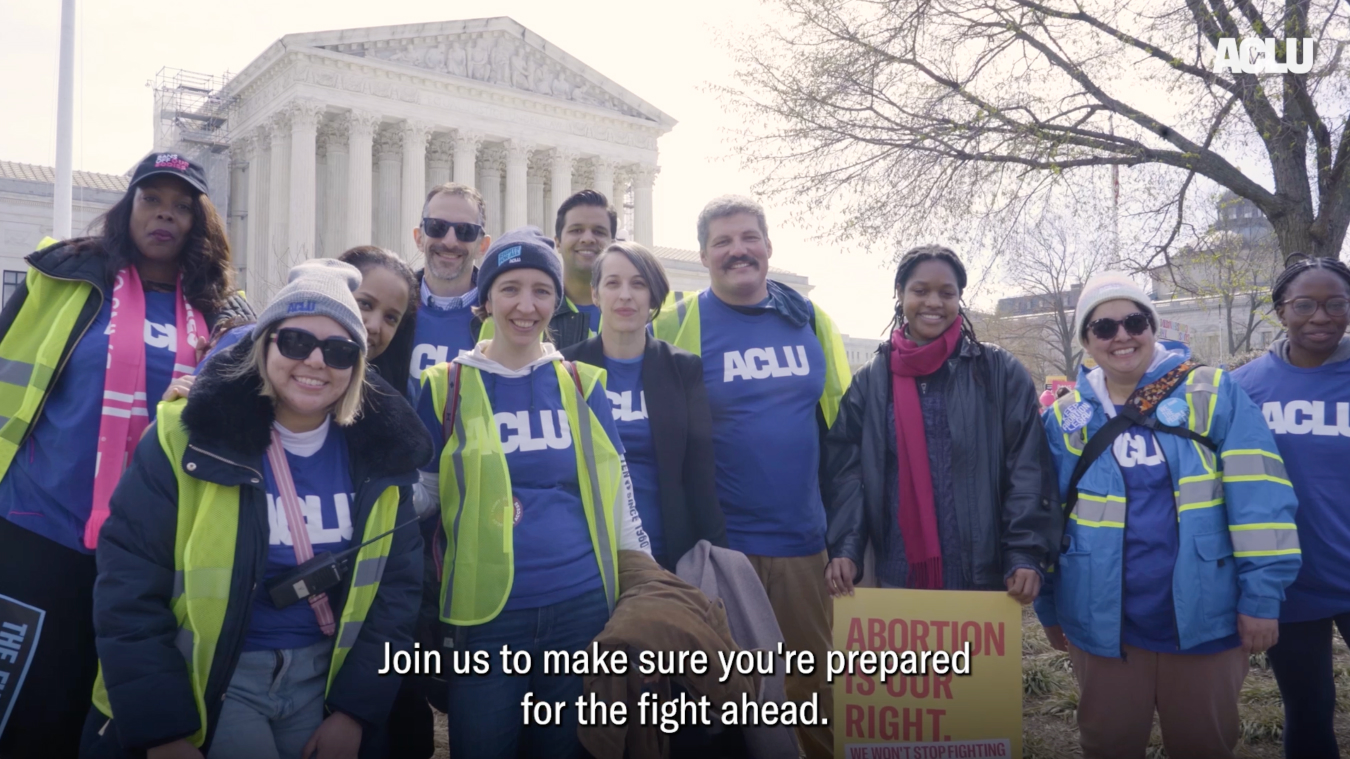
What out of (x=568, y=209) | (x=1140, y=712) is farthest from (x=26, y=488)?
(x=1140, y=712)

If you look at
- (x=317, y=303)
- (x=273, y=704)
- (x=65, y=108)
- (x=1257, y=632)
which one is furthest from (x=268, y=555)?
(x=65, y=108)

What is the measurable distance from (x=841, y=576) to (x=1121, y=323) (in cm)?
153

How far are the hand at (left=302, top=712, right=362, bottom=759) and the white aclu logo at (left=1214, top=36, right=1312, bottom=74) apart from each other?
32.0ft

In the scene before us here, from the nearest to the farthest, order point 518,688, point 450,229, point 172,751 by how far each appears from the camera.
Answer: point 172,751 < point 518,688 < point 450,229

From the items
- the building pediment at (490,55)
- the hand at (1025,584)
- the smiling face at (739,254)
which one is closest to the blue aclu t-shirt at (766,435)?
the smiling face at (739,254)

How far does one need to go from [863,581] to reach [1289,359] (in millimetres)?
2278

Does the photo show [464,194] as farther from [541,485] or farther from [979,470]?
[979,470]

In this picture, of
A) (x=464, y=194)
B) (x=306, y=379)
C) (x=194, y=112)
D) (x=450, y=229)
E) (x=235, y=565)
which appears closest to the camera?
(x=235, y=565)

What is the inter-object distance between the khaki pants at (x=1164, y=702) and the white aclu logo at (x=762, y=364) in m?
1.73

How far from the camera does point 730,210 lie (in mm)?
4441

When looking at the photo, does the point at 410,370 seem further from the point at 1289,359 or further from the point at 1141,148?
the point at 1141,148

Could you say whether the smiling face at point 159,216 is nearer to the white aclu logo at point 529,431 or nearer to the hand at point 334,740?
the white aclu logo at point 529,431

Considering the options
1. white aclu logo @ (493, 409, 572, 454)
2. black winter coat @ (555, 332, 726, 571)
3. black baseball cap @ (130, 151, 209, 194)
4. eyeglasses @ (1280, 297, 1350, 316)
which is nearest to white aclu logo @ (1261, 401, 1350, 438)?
eyeglasses @ (1280, 297, 1350, 316)

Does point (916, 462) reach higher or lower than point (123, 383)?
lower
